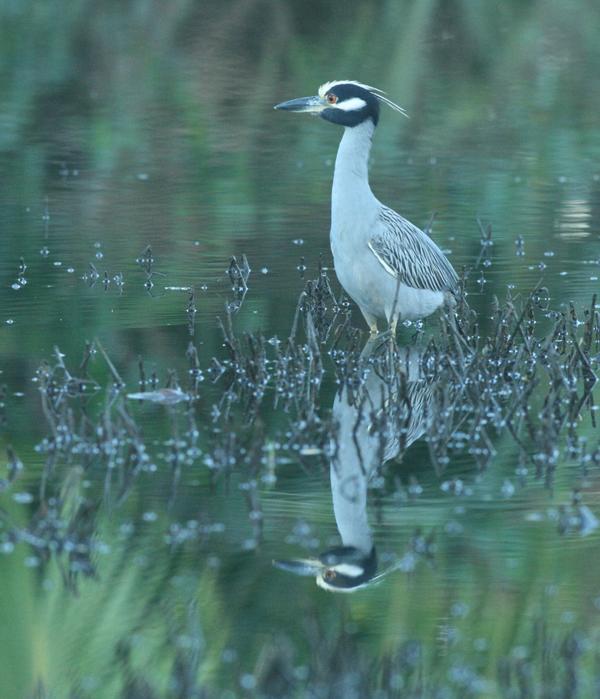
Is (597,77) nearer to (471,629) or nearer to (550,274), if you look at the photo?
(550,274)

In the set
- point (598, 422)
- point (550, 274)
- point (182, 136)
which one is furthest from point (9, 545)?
point (182, 136)

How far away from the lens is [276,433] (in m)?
6.95

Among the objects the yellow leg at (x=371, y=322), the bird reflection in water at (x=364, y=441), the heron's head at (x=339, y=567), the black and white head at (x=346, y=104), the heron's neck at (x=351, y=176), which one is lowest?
the yellow leg at (x=371, y=322)

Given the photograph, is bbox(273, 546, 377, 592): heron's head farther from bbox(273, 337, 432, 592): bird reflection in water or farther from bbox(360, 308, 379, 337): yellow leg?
bbox(360, 308, 379, 337): yellow leg

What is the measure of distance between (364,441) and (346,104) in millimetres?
2725

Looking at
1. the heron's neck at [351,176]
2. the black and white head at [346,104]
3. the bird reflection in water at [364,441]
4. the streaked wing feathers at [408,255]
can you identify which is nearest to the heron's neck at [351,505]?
the bird reflection in water at [364,441]

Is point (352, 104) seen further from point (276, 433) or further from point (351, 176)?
point (276, 433)

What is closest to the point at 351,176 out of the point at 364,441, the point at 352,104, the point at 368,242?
the point at 368,242

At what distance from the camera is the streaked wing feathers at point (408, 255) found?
28.0 ft

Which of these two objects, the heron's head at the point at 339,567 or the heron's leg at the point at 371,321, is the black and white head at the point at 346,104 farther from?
the heron's head at the point at 339,567

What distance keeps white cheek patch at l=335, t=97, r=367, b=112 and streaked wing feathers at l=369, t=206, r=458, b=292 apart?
57 centimetres

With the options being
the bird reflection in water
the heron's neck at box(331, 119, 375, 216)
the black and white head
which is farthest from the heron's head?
the black and white head

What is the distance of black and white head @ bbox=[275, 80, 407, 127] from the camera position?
885 centimetres

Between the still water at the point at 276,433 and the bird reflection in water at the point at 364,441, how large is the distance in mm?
23
